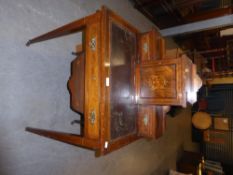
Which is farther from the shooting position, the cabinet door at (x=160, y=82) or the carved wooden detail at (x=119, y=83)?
the cabinet door at (x=160, y=82)

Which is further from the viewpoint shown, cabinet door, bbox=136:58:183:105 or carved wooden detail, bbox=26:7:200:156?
cabinet door, bbox=136:58:183:105

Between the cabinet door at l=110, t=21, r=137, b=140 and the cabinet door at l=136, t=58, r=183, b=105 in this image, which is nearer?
the cabinet door at l=110, t=21, r=137, b=140

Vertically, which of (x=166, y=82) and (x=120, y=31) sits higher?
(x=120, y=31)

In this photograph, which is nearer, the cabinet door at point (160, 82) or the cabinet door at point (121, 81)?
the cabinet door at point (121, 81)

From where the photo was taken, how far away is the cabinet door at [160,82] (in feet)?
4.06

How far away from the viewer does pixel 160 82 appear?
130 cm

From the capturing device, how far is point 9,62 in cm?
122

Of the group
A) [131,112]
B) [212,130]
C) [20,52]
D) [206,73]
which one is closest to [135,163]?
[131,112]

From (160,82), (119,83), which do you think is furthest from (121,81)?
(160,82)

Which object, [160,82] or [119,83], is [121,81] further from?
[160,82]

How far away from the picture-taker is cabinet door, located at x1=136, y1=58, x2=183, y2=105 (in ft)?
4.06

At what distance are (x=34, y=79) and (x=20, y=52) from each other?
0.21m

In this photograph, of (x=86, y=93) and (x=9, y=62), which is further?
(x=9, y=62)

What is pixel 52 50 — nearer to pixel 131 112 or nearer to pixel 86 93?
pixel 86 93
